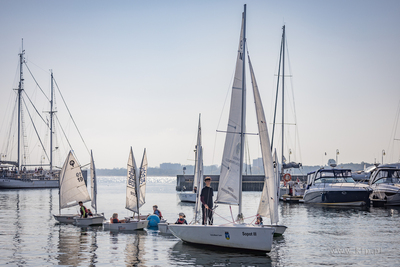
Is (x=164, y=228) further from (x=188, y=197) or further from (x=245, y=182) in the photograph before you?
(x=245, y=182)

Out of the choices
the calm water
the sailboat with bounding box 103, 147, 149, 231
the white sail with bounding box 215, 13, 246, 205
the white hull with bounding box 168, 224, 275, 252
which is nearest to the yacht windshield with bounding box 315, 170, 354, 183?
the calm water

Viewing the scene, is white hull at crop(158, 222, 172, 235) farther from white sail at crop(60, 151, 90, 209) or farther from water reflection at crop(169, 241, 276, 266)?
white sail at crop(60, 151, 90, 209)

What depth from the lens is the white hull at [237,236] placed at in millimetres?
19797

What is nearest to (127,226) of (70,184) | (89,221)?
(89,221)

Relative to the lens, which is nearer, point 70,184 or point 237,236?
point 237,236

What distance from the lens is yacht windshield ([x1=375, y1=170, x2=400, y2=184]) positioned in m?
51.8

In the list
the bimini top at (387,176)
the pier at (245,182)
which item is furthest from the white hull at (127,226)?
the pier at (245,182)

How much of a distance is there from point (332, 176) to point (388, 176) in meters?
6.85

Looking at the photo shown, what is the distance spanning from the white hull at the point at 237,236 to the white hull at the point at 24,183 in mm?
88031

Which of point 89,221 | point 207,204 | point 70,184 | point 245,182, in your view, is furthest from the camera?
point 245,182

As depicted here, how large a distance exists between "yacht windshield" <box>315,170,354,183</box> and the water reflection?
32.4 metres

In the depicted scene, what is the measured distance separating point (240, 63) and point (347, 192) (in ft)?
102

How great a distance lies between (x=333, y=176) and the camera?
51594 mm

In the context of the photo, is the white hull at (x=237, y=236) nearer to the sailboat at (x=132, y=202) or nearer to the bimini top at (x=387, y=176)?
the sailboat at (x=132, y=202)
